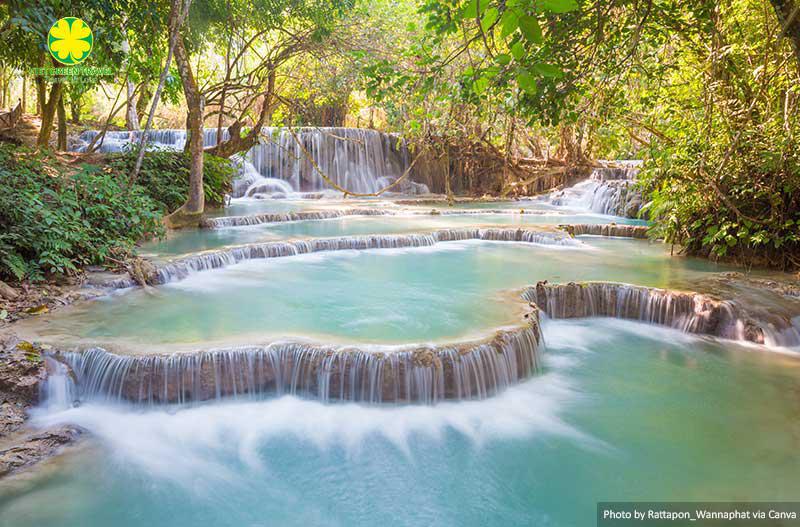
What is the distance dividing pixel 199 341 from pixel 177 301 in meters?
1.80

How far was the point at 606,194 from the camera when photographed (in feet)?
53.6

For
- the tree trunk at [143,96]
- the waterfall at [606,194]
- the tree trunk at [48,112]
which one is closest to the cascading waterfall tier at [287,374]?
the tree trunk at [48,112]

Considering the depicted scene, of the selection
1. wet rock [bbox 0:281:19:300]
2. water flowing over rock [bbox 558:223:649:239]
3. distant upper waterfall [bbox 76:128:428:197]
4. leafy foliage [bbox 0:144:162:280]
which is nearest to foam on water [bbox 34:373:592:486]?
wet rock [bbox 0:281:19:300]

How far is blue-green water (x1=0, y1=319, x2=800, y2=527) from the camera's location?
11.4ft

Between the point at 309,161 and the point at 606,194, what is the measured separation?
9903 millimetres

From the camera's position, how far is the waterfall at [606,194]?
1553 centimetres

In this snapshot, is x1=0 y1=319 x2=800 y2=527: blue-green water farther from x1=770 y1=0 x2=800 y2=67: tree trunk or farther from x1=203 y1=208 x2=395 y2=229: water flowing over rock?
x1=203 y1=208 x2=395 y2=229: water flowing over rock

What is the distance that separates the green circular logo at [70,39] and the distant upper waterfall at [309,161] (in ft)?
28.3

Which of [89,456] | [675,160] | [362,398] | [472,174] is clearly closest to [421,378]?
[362,398]

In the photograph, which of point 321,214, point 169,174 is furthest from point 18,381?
point 321,214

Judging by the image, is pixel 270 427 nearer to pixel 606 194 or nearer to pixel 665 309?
pixel 665 309

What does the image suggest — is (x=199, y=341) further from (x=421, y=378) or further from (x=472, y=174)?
(x=472, y=174)

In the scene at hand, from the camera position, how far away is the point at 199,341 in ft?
16.1

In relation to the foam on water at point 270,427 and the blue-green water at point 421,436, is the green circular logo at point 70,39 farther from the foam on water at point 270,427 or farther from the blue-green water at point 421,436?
the foam on water at point 270,427
